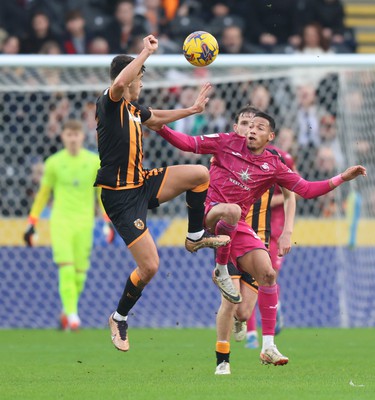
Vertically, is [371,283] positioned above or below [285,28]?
below

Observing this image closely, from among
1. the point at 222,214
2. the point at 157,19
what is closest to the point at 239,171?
the point at 222,214

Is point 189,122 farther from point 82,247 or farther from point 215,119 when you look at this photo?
point 82,247

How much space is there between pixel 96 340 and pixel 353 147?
491 cm

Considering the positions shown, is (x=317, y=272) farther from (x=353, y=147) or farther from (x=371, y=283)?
(x=353, y=147)

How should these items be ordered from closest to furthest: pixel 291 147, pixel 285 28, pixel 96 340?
pixel 96 340 → pixel 291 147 → pixel 285 28

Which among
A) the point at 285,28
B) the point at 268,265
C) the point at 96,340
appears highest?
the point at 285,28

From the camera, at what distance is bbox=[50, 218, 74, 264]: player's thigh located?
521 inches

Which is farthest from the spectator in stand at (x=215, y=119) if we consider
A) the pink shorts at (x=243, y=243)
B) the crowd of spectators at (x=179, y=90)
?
the pink shorts at (x=243, y=243)

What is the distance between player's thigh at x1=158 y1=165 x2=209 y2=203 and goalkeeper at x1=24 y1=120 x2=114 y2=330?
484 cm

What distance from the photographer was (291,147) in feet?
47.1

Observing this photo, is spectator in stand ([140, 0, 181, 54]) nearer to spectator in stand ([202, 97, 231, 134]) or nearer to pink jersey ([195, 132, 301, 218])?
spectator in stand ([202, 97, 231, 134])

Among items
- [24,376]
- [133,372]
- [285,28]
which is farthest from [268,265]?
[285,28]

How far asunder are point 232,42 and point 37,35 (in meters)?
3.00

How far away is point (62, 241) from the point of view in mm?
13281
